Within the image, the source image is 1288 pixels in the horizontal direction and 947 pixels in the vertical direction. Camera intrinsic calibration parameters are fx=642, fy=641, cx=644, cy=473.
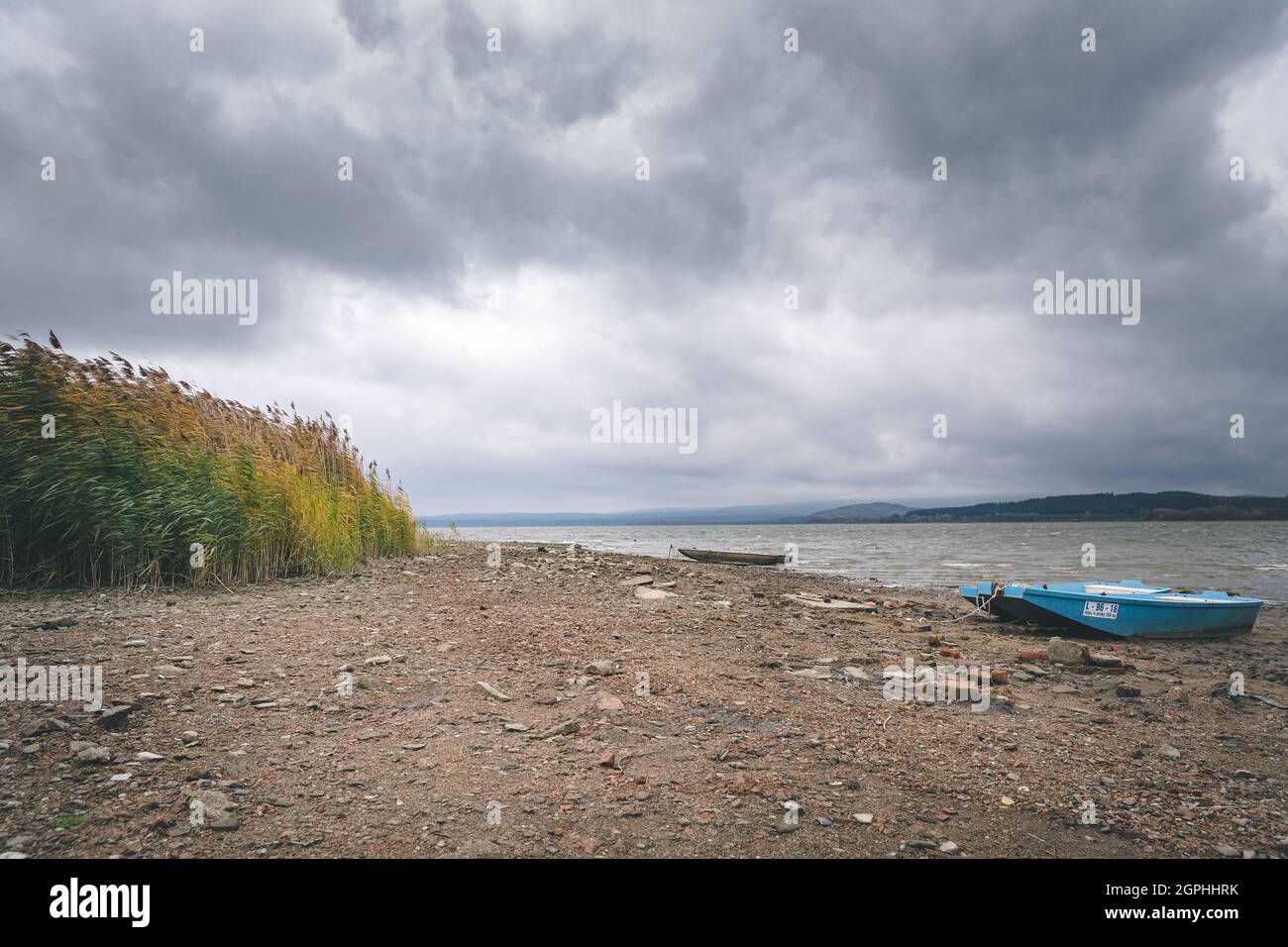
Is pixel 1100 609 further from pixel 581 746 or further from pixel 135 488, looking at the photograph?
pixel 135 488

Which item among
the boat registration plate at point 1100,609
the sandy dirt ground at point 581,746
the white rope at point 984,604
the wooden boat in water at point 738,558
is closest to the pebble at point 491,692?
the sandy dirt ground at point 581,746

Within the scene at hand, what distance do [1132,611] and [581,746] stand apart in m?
11.1

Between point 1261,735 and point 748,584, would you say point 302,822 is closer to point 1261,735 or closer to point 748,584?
point 1261,735

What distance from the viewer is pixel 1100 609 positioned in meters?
11.3

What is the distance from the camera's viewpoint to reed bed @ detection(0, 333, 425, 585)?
9125mm

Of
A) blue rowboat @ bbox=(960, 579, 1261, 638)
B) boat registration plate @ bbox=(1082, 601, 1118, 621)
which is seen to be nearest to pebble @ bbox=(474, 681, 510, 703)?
blue rowboat @ bbox=(960, 579, 1261, 638)

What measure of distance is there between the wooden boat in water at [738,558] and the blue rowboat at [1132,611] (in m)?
16.2

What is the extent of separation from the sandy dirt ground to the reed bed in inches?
32.2

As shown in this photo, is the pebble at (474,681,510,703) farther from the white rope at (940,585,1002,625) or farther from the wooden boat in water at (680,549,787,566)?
the wooden boat in water at (680,549,787,566)

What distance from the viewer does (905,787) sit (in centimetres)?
→ 412

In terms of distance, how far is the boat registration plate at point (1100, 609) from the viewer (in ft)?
36.9

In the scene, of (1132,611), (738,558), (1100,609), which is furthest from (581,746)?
(738,558)

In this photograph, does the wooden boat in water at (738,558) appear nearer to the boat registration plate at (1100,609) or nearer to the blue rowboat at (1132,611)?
the blue rowboat at (1132,611)
